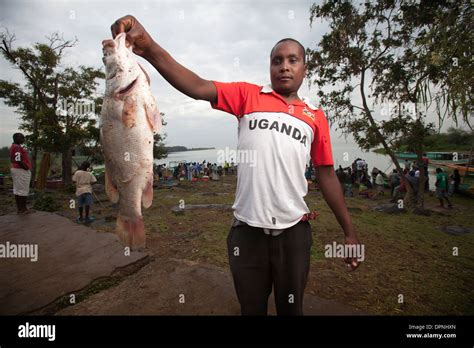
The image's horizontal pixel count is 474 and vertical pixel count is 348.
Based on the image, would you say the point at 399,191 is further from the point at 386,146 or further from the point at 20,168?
the point at 20,168

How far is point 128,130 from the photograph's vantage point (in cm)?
189

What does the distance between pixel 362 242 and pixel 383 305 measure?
10.7ft

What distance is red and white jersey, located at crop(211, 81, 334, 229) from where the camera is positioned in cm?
191

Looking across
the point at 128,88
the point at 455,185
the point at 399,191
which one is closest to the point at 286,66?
the point at 128,88

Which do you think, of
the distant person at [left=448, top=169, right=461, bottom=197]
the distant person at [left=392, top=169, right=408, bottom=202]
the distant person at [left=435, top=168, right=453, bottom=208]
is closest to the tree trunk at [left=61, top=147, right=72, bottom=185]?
the distant person at [left=392, top=169, right=408, bottom=202]

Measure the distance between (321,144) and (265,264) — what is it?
106 cm

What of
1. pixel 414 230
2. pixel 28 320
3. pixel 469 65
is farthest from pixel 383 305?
pixel 414 230

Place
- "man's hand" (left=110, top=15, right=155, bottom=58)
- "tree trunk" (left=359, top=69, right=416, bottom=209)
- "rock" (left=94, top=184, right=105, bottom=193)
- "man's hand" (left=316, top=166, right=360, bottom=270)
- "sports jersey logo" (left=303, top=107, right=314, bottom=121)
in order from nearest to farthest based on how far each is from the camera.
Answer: "man's hand" (left=110, top=15, right=155, bottom=58), "sports jersey logo" (left=303, top=107, right=314, bottom=121), "man's hand" (left=316, top=166, right=360, bottom=270), "tree trunk" (left=359, top=69, right=416, bottom=209), "rock" (left=94, top=184, right=105, bottom=193)

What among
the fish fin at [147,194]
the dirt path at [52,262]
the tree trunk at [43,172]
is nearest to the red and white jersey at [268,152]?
the fish fin at [147,194]

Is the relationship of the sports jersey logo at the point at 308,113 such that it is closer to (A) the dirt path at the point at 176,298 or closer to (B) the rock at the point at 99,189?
(A) the dirt path at the point at 176,298

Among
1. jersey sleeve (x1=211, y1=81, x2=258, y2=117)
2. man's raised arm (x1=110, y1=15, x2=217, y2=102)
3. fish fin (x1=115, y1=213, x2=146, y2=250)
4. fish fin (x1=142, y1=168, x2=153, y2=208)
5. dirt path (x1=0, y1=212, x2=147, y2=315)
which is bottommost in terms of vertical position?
dirt path (x1=0, y1=212, x2=147, y2=315)

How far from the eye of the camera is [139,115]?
191cm

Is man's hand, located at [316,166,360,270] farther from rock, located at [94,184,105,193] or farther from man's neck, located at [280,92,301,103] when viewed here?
rock, located at [94,184,105,193]

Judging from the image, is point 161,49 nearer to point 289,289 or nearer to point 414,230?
point 289,289
